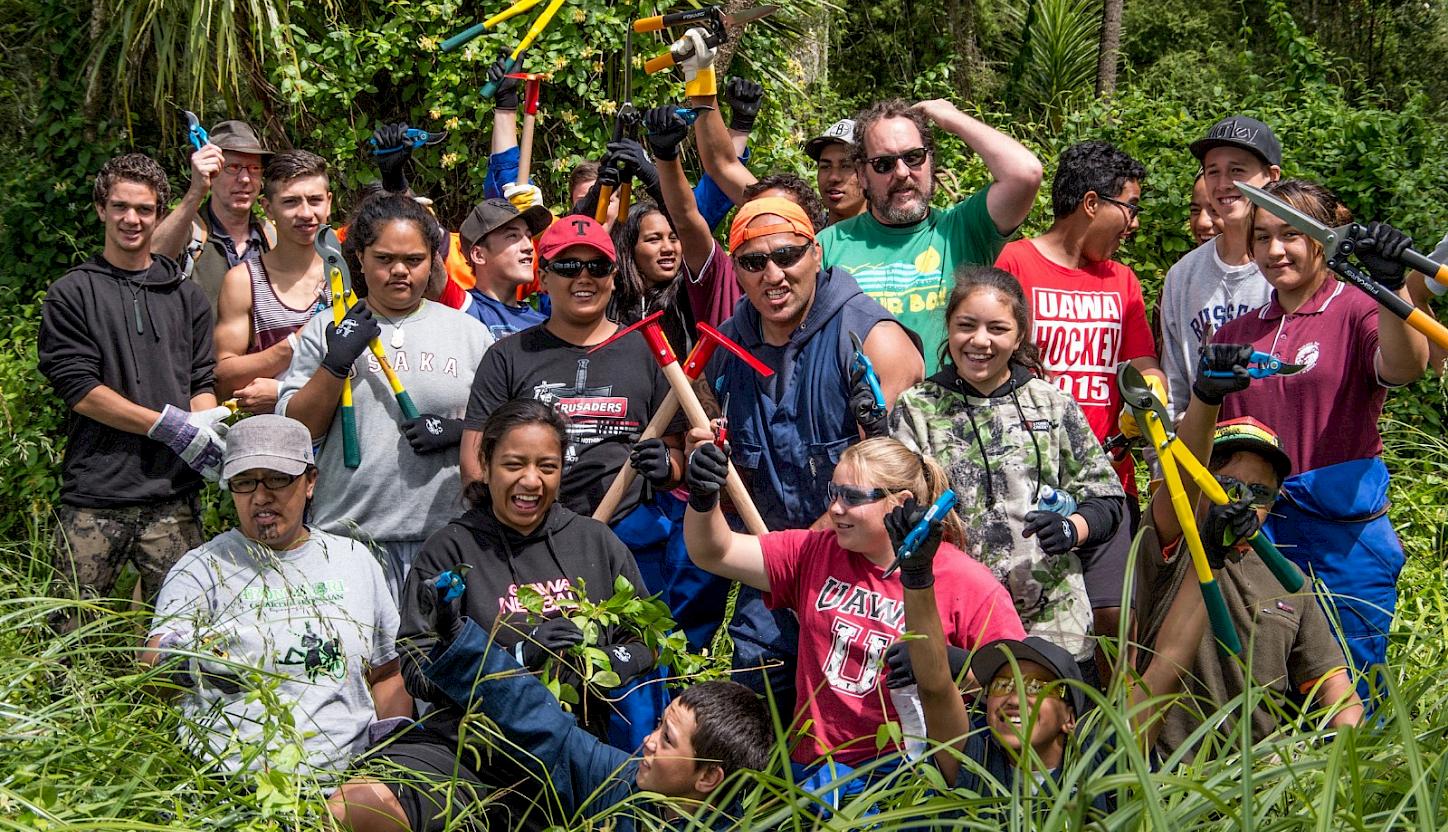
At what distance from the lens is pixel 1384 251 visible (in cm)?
329

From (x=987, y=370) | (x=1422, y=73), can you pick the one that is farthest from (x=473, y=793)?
(x=1422, y=73)

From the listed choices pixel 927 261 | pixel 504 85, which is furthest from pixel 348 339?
pixel 504 85

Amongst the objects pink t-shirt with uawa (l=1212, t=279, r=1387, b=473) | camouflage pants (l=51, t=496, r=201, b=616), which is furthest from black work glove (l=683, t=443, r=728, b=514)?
camouflage pants (l=51, t=496, r=201, b=616)

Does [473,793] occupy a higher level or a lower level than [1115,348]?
lower

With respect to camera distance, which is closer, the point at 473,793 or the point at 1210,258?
the point at 473,793

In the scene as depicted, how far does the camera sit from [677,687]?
148 inches

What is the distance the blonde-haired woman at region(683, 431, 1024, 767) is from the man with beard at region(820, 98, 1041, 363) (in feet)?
3.26

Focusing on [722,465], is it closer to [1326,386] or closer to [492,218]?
[1326,386]

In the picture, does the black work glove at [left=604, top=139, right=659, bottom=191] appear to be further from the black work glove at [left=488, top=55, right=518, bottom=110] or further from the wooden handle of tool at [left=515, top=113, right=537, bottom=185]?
the black work glove at [left=488, top=55, right=518, bottom=110]

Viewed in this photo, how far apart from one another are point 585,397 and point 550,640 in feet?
3.43

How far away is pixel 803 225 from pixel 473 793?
5.84 ft

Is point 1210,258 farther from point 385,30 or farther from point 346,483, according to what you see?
point 385,30

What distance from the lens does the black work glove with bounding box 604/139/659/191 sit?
474cm

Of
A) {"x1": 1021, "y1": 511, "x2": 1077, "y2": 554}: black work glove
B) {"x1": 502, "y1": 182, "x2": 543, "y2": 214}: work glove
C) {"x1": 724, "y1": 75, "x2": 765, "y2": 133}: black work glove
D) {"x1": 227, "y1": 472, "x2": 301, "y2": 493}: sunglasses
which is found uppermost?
{"x1": 724, "y1": 75, "x2": 765, "y2": 133}: black work glove
